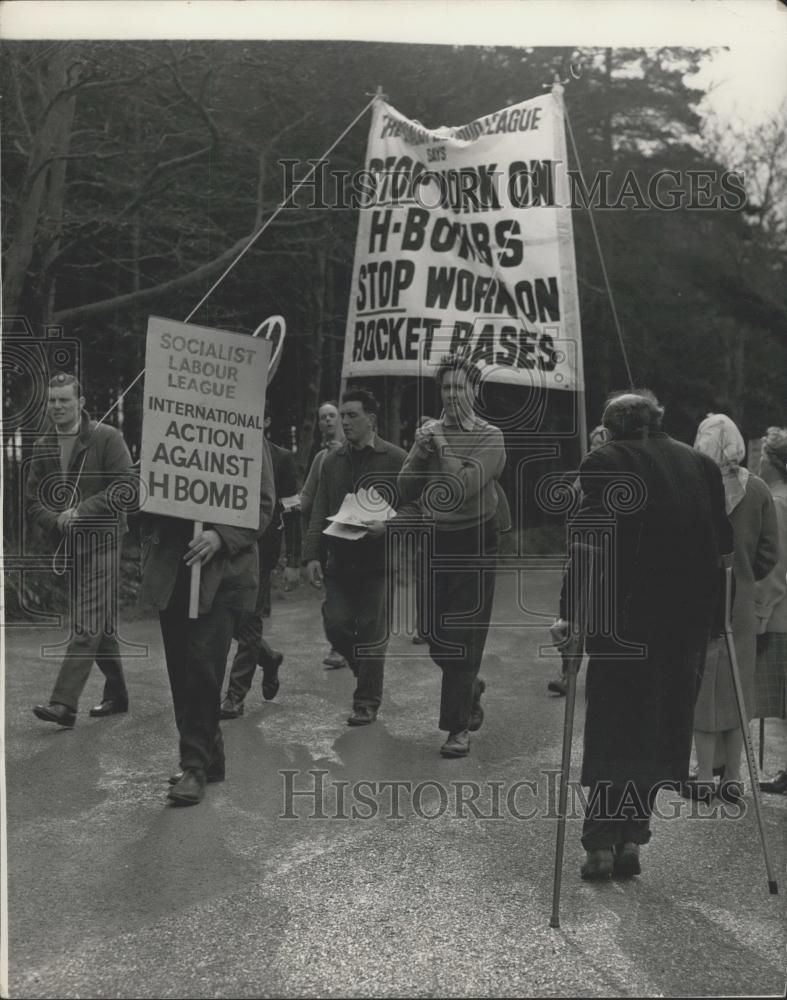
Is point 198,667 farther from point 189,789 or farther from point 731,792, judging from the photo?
point 731,792

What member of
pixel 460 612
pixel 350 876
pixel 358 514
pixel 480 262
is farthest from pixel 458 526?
pixel 350 876

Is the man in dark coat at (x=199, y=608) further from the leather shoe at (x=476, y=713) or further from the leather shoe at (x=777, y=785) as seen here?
the leather shoe at (x=777, y=785)

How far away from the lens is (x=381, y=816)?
5391 millimetres

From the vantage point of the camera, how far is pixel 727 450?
5.63 metres

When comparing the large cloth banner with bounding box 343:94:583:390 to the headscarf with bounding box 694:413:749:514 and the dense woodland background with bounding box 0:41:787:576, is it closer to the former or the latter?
the dense woodland background with bounding box 0:41:787:576

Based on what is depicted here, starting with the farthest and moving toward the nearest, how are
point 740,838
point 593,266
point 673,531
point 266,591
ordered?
1. point 593,266
2. point 266,591
3. point 740,838
4. point 673,531

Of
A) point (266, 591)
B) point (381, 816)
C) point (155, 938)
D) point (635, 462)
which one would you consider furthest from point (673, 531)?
point (266, 591)

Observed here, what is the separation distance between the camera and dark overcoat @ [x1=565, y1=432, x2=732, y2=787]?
4.66m

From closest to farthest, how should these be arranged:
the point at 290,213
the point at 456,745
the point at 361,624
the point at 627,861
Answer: the point at 627,861
the point at 456,745
the point at 361,624
the point at 290,213

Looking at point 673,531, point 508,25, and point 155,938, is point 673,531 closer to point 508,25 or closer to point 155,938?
point 508,25

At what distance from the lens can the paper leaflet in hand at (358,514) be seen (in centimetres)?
713

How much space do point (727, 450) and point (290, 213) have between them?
9.96 meters

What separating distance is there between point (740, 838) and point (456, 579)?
2109 millimetres

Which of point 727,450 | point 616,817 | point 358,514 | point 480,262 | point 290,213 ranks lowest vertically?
point 616,817
